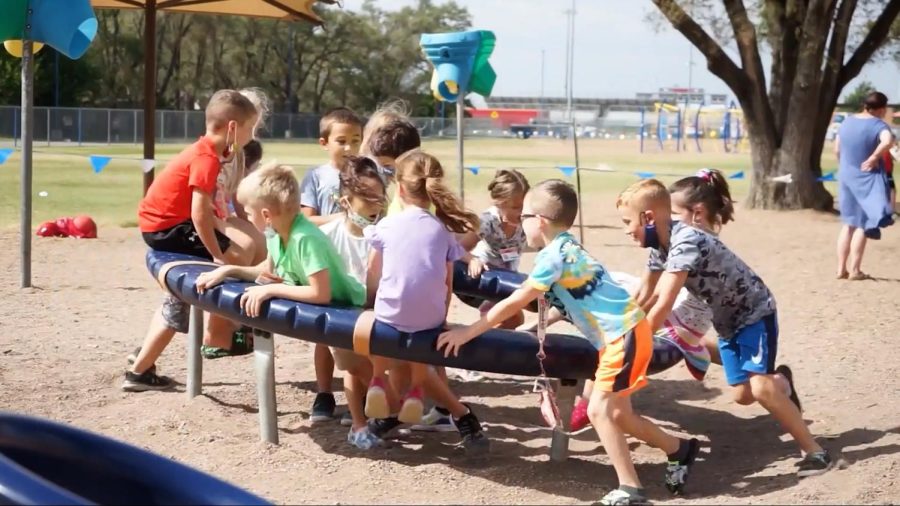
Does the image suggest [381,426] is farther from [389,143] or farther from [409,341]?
[389,143]

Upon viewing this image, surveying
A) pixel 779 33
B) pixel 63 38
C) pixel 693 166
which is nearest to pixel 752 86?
pixel 779 33

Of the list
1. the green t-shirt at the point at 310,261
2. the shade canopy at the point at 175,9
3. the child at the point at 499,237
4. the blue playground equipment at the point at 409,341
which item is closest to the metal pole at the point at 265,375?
the blue playground equipment at the point at 409,341

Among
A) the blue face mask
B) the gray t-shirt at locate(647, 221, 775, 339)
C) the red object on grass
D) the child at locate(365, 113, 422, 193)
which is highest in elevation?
the child at locate(365, 113, 422, 193)

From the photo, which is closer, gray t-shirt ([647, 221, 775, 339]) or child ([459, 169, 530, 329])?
gray t-shirt ([647, 221, 775, 339])

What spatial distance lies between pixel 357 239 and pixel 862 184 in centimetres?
745

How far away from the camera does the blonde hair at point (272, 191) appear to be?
482cm

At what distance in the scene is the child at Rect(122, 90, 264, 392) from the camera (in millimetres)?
5543

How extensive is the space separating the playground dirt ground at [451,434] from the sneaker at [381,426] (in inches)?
3.7

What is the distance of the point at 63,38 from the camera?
939cm

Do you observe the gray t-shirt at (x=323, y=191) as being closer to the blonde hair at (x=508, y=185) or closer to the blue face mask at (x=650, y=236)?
the blonde hair at (x=508, y=185)

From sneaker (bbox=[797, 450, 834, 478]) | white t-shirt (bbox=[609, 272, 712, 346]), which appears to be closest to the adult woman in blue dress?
white t-shirt (bbox=[609, 272, 712, 346])

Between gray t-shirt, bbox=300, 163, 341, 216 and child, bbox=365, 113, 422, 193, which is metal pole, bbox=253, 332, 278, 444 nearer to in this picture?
child, bbox=365, 113, 422, 193

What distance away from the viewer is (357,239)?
5.23 metres

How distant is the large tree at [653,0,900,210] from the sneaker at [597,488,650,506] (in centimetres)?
1435
